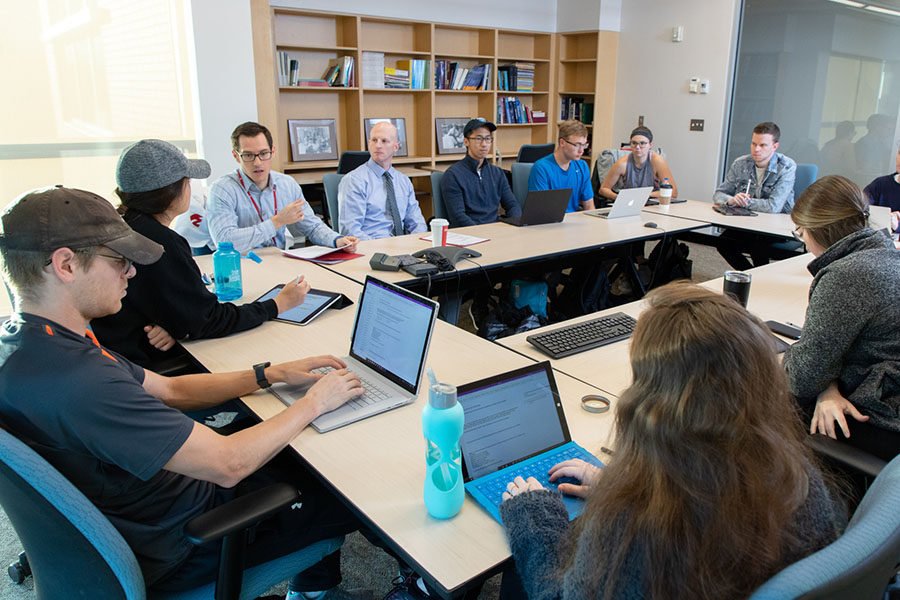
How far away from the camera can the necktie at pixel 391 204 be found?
12.7 ft

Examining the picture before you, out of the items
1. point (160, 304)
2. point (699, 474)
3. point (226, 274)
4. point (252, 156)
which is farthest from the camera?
point (252, 156)

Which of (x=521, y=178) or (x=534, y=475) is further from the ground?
(x=521, y=178)

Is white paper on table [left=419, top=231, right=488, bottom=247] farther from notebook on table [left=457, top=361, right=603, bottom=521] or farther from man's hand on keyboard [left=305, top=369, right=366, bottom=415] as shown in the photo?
notebook on table [left=457, top=361, right=603, bottom=521]

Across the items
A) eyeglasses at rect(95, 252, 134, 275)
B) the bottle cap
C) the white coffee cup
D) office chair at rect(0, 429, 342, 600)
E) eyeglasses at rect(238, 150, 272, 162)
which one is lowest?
office chair at rect(0, 429, 342, 600)

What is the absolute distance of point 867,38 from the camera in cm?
539

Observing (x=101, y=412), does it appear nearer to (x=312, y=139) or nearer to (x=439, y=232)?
(x=439, y=232)

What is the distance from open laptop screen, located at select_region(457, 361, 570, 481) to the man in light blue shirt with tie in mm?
2548

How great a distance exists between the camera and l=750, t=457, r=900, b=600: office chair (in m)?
0.69

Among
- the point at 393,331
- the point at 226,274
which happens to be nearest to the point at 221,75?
the point at 226,274

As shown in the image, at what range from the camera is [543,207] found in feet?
12.3

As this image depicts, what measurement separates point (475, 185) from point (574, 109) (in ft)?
11.1

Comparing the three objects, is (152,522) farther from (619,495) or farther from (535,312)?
(535,312)

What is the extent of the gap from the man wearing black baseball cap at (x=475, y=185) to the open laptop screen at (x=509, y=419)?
288cm

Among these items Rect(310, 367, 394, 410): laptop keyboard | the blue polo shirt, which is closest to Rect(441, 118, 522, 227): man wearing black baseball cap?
the blue polo shirt
